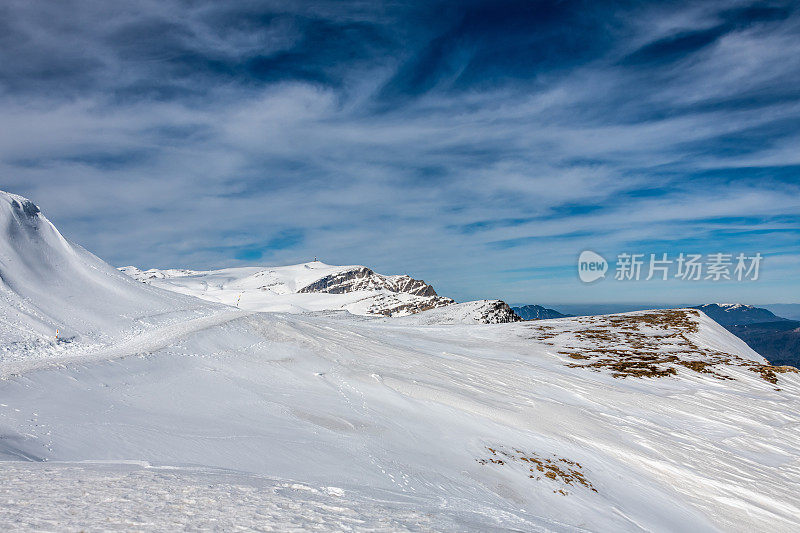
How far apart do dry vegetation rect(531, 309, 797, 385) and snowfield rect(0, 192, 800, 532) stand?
104 centimetres

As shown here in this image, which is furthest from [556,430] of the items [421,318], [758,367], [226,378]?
[421,318]

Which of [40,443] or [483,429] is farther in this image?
[483,429]

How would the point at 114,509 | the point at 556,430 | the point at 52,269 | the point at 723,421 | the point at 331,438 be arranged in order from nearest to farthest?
the point at 114,509, the point at 331,438, the point at 556,430, the point at 723,421, the point at 52,269

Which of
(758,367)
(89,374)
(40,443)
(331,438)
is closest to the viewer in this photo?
(40,443)

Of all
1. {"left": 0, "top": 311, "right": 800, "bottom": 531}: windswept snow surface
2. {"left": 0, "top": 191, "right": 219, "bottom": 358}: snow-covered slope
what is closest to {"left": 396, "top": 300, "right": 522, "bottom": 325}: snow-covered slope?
{"left": 0, "top": 311, "right": 800, "bottom": 531}: windswept snow surface

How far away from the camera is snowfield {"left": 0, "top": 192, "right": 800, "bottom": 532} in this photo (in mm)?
4695

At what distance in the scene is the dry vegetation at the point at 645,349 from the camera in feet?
81.9

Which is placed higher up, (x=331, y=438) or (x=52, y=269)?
(x=52, y=269)

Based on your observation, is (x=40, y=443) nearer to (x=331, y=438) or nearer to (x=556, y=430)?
(x=331, y=438)

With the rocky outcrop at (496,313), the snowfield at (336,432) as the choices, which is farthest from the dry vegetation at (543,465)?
the rocky outcrop at (496,313)

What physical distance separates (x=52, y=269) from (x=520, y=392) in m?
20.4

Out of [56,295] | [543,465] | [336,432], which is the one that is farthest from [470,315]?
[336,432]

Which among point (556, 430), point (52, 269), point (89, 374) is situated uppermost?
point (52, 269)

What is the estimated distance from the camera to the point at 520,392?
17453mm
